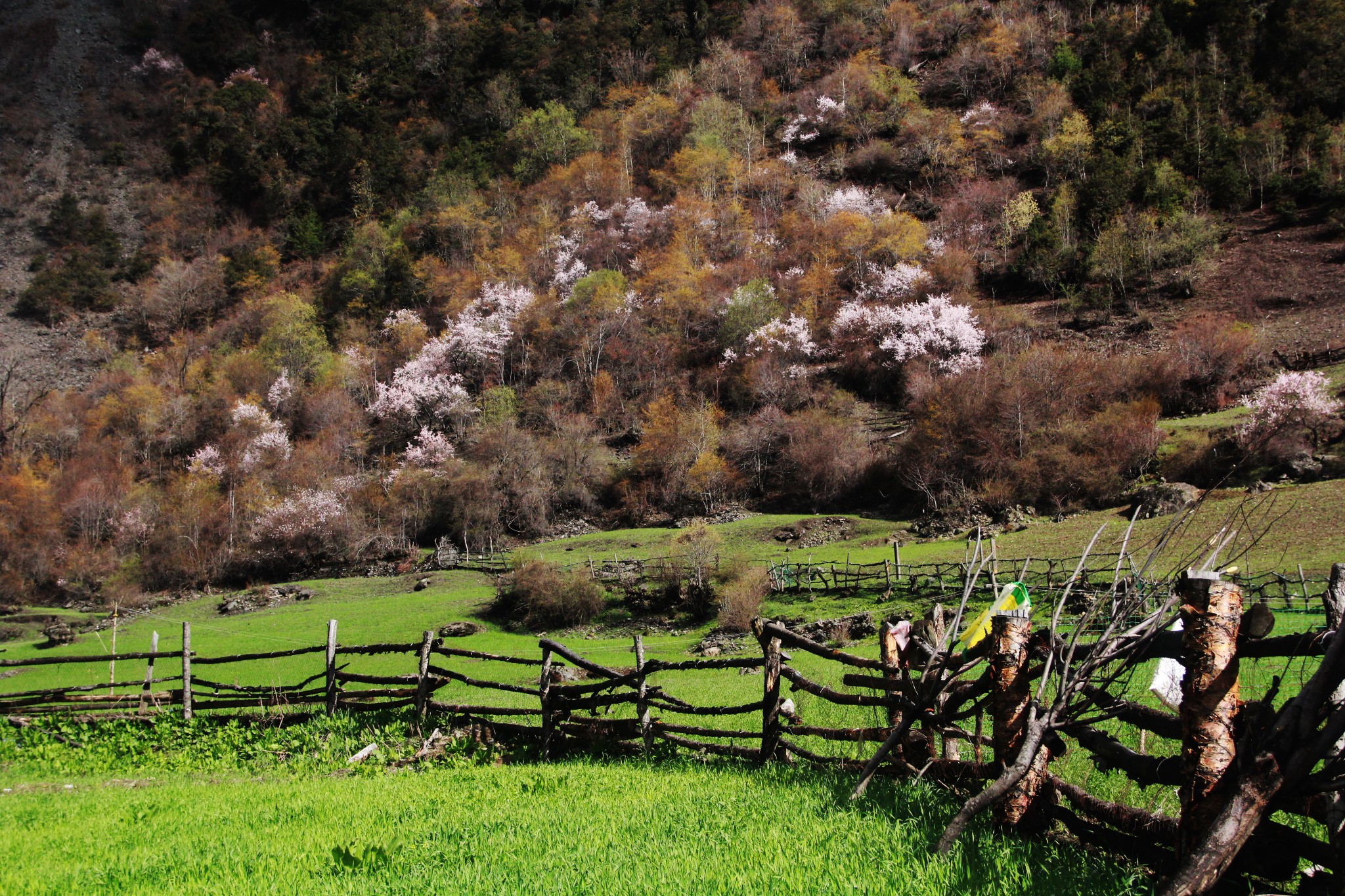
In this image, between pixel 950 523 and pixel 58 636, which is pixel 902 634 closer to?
pixel 950 523

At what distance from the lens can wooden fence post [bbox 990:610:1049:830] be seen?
13.8 feet

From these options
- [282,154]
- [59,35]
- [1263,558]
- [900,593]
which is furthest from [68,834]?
[59,35]

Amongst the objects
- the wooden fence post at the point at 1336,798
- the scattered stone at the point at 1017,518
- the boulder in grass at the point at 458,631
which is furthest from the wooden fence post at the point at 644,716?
the scattered stone at the point at 1017,518

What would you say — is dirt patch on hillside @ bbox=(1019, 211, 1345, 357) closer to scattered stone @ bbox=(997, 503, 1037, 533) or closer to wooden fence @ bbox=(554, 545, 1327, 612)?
scattered stone @ bbox=(997, 503, 1037, 533)

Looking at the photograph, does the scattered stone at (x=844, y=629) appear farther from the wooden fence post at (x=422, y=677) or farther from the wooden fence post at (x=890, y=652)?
the wooden fence post at (x=890, y=652)

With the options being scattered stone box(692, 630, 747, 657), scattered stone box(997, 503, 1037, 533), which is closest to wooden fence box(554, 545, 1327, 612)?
scattered stone box(692, 630, 747, 657)

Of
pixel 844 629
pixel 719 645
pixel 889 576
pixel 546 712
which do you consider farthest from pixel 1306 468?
pixel 546 712

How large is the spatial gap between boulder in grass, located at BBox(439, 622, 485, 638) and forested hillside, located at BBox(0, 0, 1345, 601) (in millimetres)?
18253

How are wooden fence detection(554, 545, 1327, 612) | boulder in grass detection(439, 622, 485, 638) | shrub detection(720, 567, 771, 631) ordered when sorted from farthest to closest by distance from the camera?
boulder in grass detection(439, 622, 485, 638) < shrub detection(720, 567, 771, 631) < wooden fence detection(554, 545, 1327, 612)

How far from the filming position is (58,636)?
30141 mm

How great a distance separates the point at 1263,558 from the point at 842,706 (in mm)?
17981

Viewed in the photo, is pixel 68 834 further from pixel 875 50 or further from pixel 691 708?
pixel 875 50

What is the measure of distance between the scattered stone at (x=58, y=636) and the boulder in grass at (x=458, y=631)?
1536 centimetres

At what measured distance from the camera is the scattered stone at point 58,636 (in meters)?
30.0
